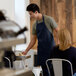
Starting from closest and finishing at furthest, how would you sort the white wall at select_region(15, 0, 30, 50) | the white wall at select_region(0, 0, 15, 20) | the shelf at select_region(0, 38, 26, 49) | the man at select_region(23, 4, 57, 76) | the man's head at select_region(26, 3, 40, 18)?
1. the shelf at select_region(0, 38, 26, 49)
2. the man's head at select_region(26, 3, 40, 18)
3. the man at select_region(23, 4, 57, 76)
4. the white wall at select_region(0, 0, 15, 20)
5. the white wall at select_region(15, 0, 30, 50)

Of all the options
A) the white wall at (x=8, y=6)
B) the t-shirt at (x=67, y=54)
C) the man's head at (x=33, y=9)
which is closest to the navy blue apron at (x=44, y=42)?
the man's head at (x=33, y=9)

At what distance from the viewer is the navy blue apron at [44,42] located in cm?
296

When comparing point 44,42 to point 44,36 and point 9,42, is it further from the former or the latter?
point 9,42

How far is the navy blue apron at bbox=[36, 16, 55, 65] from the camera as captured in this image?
2.96m

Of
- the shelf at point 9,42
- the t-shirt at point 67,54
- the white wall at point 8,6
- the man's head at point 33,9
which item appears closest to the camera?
the shelf at point 9,42

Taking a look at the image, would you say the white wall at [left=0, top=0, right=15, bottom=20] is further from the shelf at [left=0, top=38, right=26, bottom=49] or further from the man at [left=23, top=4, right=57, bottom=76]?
the shelf at [left=0, top=38, right=26, bottom=49]

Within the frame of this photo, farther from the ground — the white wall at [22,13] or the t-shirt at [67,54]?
the white wall at [22,13]

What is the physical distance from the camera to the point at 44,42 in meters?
2.98

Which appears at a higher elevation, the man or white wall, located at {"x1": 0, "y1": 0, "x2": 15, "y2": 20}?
white wall, located at {"x1": 0, "y1": 0, "x2": 15, "y2": 20}

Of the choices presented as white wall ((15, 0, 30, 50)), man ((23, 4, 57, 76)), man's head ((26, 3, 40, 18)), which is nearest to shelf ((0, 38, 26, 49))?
man's head ((26, 3, 40, 18))

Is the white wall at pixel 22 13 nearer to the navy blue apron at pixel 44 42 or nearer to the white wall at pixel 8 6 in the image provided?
the white wall at pixel 8 6

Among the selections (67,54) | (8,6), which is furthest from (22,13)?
(67,54)

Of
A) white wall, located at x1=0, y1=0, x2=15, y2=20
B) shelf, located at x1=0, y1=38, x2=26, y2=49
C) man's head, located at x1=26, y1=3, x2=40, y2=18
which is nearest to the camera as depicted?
shelf, located at x1=0, y1=38, x2=26, y2=49

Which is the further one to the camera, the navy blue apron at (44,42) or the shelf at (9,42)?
the navy blue apron at (44,42)
